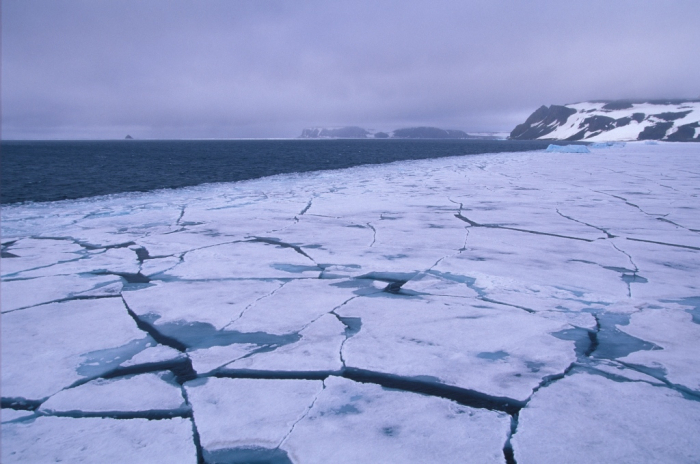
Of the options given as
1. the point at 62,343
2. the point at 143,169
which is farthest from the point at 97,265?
the point at 143,169

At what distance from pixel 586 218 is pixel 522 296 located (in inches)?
120

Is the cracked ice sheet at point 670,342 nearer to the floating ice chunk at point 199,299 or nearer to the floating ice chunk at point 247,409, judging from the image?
the floating ice chunk at point 247,409

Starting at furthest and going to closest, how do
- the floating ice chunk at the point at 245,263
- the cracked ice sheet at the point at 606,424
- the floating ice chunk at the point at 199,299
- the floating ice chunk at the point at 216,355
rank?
the floating ice chunk at the point at 245,263, the floating ice chunk at the point at 199,299, the floating ice chunk at the point at 216,355, the cracked ice sheet at the point at 606,424

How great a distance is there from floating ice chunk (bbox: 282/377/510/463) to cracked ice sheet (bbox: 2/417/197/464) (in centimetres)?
37

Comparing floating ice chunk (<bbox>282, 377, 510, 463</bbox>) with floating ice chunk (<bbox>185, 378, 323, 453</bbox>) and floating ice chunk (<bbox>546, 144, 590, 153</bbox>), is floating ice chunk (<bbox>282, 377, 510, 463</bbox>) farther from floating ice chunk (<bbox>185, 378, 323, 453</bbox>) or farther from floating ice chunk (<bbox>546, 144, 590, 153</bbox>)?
floating ice chunk (<bbox>546, 144, 590, 153</bbox>)

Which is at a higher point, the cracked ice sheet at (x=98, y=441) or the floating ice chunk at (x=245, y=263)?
the floating ice chunk at (x=245, y=263)

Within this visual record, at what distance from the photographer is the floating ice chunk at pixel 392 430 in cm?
121

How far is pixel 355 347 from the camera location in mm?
1862

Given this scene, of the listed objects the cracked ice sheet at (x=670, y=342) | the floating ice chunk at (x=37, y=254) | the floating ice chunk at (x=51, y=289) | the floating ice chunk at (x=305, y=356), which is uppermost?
the floating ice chunk at (x=37, y=254)

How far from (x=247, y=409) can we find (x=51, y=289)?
81.5 inches

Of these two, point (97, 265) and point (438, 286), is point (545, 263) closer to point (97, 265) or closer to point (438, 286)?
point (438, 286)

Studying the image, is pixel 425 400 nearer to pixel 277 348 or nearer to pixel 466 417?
pixel 466 417

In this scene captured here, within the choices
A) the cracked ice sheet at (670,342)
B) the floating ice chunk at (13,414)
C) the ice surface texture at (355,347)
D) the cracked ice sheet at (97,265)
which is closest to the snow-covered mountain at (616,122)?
the ice surface texture at (355,347)

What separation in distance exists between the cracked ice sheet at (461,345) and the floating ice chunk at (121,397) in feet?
2.38
